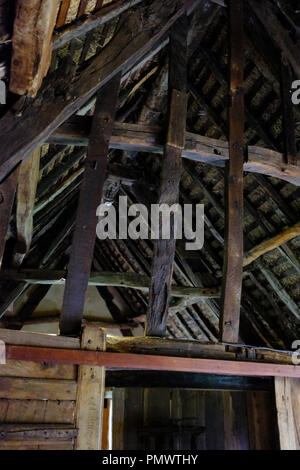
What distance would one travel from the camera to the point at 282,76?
3.41m

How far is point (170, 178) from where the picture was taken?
267cm

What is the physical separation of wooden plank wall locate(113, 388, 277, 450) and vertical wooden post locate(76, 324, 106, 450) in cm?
442

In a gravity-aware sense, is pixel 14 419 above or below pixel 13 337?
below

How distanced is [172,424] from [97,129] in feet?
22.3

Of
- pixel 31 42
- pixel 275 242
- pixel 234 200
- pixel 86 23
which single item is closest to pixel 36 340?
pixel 31 42

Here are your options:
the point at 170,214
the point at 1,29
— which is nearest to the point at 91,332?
the point at 170,214

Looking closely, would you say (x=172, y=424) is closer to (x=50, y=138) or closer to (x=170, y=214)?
(x=170, y=214)

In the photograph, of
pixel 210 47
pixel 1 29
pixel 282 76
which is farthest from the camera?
pixel 210 47

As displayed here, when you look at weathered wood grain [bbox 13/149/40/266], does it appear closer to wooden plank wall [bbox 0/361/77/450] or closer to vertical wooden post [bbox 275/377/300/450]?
wooden plank wall [bbox 0/361/77/450]

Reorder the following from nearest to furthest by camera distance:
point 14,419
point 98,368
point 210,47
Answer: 1. point 14,419
2. point 98,368
3. point 210,47

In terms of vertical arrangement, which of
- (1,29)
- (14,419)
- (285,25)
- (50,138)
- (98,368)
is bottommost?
(14,419)

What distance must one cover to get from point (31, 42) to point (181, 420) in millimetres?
7584

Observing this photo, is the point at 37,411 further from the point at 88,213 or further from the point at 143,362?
the point at 88,213

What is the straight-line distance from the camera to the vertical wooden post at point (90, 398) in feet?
6.83
